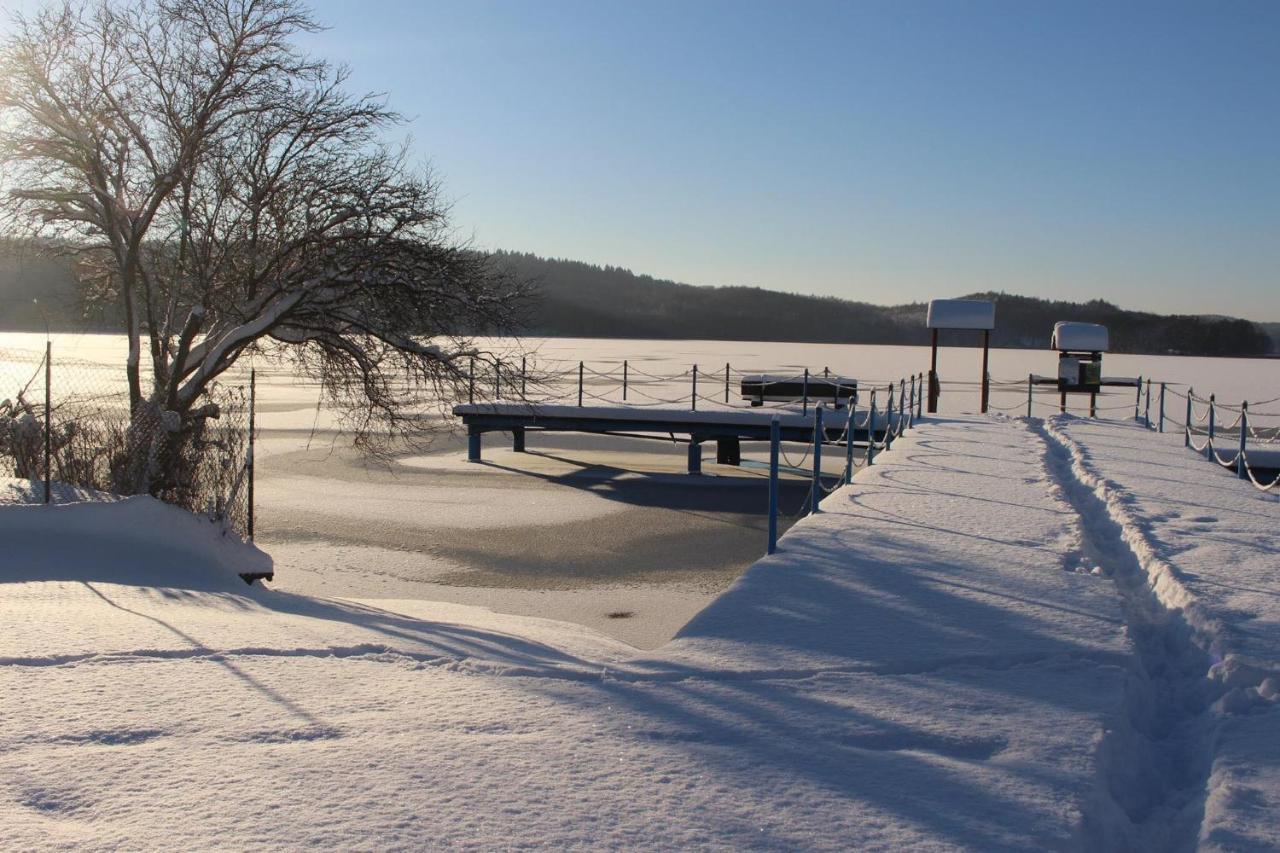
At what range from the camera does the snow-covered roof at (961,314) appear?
82.1 ft

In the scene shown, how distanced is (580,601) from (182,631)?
17.9 feet

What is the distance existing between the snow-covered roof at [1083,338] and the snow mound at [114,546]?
22353mm

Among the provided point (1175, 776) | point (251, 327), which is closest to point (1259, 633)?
point (1175, 776)

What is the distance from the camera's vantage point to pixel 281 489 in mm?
17469

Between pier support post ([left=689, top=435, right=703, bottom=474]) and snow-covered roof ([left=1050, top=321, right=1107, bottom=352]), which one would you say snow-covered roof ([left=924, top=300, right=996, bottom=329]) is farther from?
pier support post ([left=689, top=435, right=703, bottom=474])

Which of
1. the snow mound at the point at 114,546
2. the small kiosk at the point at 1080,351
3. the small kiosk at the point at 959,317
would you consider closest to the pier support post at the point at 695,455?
the small kiosk at the point at 959,317

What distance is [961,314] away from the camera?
25.2 meters

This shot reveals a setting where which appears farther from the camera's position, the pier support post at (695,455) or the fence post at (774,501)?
the pier support post at (695,455)

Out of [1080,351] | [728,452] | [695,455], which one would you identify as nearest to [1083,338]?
[1080,351]

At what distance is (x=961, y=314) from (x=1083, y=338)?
3509 mm

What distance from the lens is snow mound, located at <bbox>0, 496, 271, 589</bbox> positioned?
7922 mm

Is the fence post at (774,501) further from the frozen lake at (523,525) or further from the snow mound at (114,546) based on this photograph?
the snow mound at (114,546)

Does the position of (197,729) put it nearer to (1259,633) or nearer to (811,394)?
(1259,633)

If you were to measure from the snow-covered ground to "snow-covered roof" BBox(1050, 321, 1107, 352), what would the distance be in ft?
64.7
